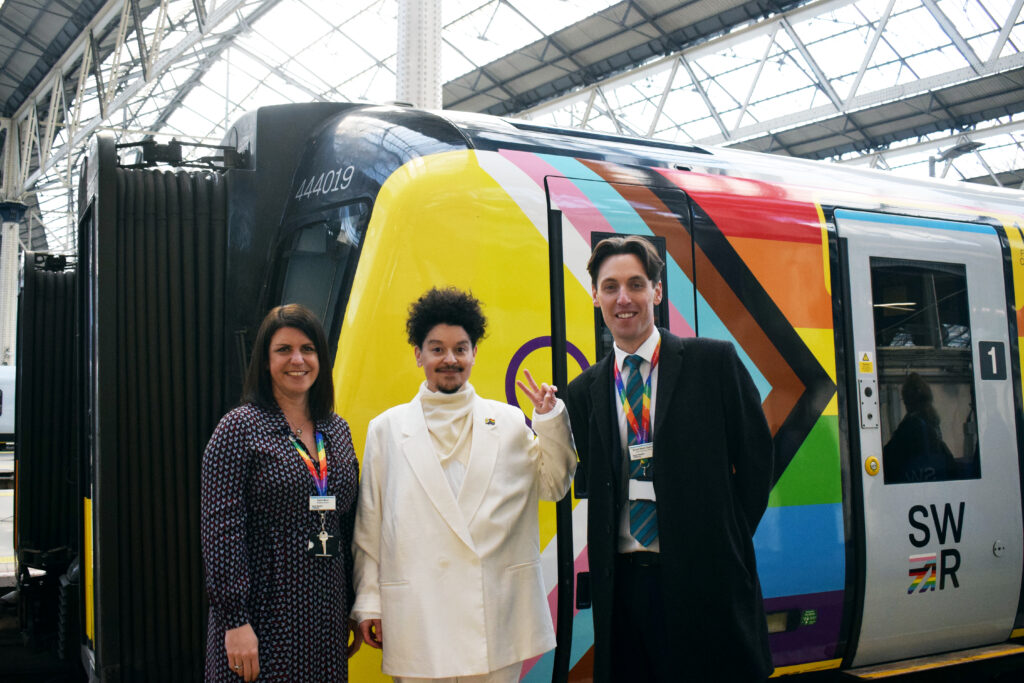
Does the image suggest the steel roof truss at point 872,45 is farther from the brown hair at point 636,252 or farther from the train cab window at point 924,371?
the brown hair at point 636,252

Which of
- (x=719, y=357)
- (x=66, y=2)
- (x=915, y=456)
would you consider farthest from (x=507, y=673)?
(x=66, y=2)

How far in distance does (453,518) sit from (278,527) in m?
0.51

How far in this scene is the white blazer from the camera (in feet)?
9.02

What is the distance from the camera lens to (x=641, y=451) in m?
2.81

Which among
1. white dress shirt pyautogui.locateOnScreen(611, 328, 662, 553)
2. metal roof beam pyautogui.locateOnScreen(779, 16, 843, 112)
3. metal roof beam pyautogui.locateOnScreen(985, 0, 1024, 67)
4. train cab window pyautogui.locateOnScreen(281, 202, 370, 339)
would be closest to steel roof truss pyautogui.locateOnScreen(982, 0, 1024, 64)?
metal roof beam pyautogui.locateOnScreen(985, 0, 1024, 67)

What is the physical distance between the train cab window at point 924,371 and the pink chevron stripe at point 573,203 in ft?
3.96

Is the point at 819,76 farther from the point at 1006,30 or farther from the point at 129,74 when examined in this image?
the point at 129,74

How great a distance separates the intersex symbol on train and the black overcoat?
794 millimetres

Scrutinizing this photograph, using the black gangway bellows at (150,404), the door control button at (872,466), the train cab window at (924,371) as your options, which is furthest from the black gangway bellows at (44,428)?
the train cab window at (924,371)

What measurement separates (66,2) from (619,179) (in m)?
15.5

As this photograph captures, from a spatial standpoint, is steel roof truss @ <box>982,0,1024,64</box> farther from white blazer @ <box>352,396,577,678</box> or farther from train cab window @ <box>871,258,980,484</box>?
white blazer @ <box>352,396,577,678</box>

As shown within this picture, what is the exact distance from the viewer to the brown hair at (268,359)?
9.29ft

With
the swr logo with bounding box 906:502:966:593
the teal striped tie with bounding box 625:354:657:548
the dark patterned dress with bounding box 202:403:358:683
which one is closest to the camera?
the dark patterned dress with bounding box 202:403:358:683

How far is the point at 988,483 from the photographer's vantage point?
4770mm
